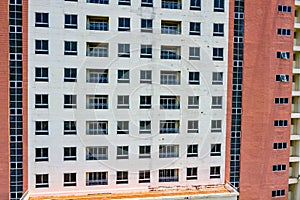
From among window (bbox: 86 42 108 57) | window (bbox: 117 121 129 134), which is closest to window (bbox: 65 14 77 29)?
window (bbox: 86 42 108 57)

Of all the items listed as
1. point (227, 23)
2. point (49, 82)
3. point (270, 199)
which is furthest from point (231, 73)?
point (49, 82)

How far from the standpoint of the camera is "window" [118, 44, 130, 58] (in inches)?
509

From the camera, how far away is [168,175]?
13.8 metres

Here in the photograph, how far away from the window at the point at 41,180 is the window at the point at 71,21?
282 inches

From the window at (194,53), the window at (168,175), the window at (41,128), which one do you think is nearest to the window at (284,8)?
the window at (194,53)

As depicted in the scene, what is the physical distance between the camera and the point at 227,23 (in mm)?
13727

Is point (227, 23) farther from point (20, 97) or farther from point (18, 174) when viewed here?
point (18, 174)

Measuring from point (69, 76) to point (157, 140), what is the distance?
17.6 feet

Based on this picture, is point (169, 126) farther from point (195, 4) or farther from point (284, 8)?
point (284, 8)

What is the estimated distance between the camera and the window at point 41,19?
39.8 feet

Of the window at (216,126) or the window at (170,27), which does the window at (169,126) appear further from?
the window at (170,27)

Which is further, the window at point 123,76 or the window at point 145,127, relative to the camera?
the window at point 145,127

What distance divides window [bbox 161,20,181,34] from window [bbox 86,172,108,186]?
7.76 meters

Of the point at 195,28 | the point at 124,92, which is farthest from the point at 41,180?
the point at 195,28
